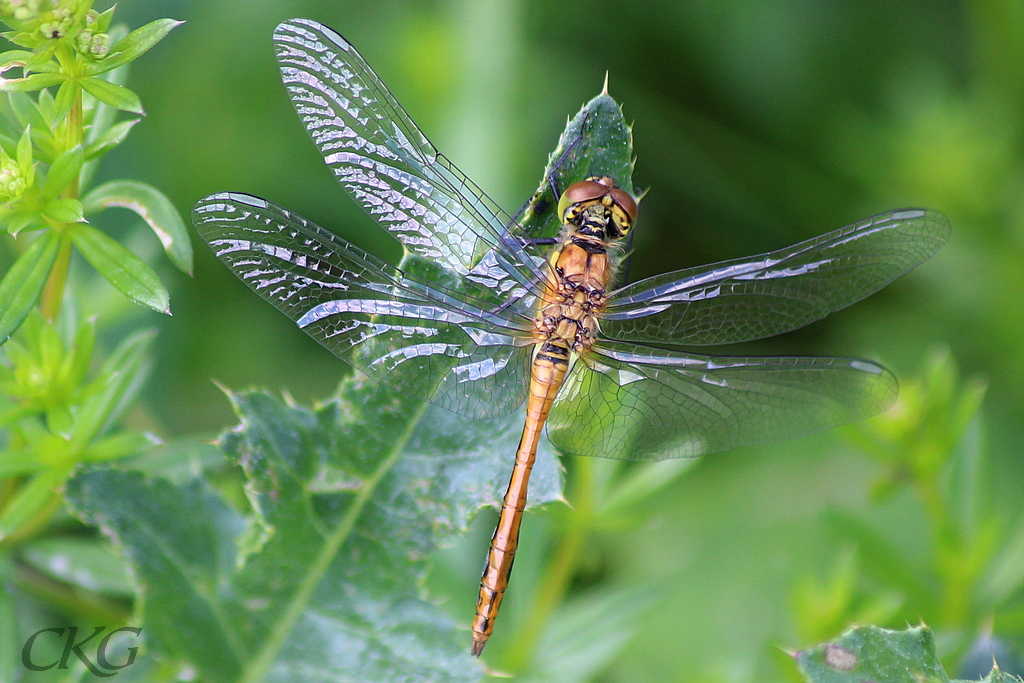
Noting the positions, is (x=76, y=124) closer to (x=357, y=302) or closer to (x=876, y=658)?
(x=357, y=302)

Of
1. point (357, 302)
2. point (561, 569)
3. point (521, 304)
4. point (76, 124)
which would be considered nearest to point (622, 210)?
point (521, 304)

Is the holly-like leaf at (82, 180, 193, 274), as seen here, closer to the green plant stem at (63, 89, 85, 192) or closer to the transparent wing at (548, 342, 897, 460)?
the green plant stem at (63, 89, 85, 192)

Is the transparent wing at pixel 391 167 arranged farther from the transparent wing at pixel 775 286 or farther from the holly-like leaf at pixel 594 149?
the transparent wing at pixel 775 286

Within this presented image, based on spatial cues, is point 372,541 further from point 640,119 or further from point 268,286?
point 640,119

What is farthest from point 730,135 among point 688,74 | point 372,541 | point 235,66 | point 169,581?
point 169,581

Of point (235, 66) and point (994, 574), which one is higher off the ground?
point (235, 66)

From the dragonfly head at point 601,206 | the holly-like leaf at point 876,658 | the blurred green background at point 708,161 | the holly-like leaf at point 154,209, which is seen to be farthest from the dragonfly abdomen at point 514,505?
the blurred green background at point 708,161

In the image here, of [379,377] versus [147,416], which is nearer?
[379,377]
